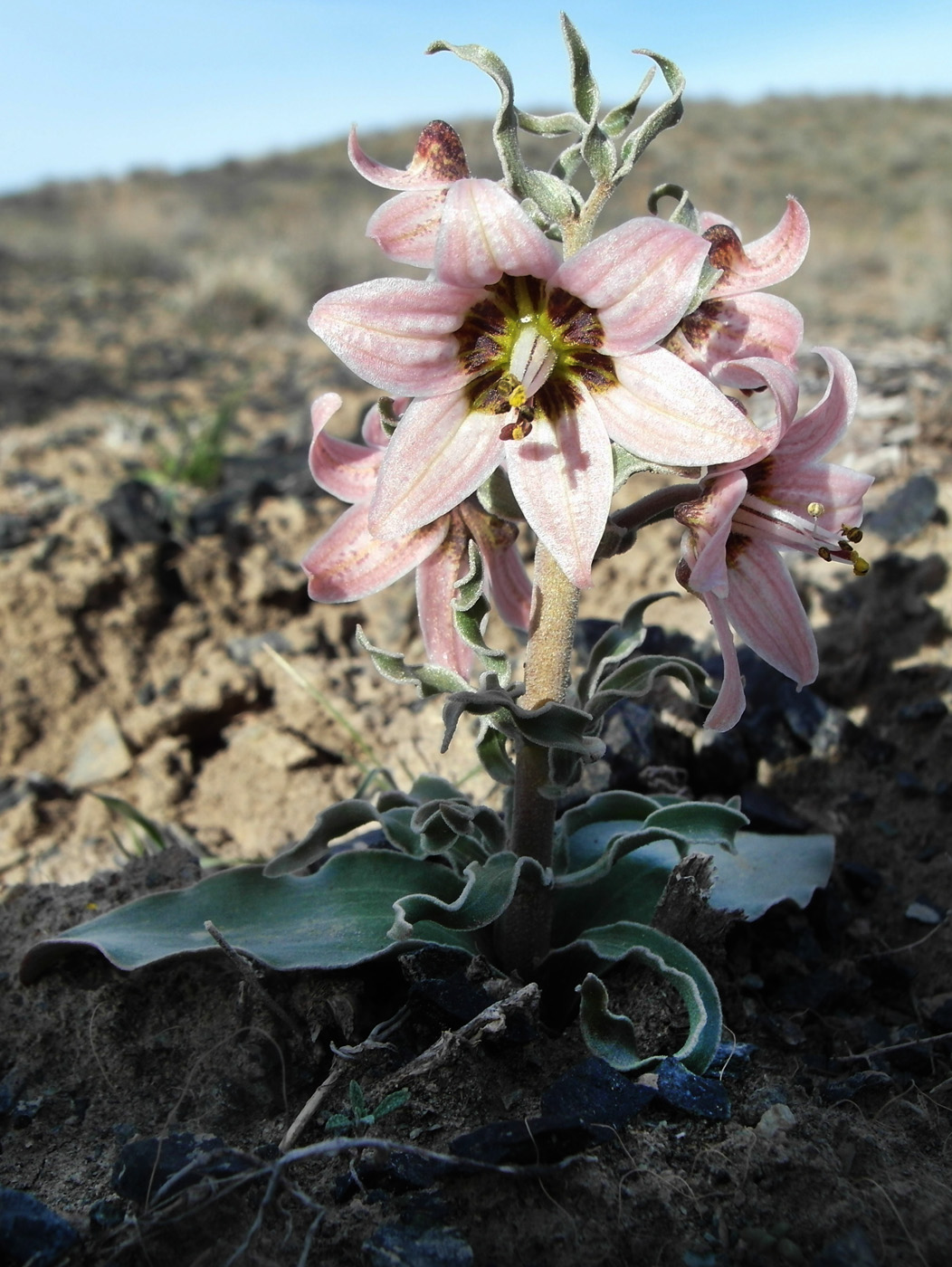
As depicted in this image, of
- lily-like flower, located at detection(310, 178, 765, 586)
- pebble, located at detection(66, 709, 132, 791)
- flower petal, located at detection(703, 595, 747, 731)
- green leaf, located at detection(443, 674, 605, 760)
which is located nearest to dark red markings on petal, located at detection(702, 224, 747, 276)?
lily-like flower, located at detection(310, 178, 765, 586)

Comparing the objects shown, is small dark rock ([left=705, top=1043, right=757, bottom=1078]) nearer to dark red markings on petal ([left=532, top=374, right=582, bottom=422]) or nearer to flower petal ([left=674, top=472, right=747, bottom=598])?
flower petal ([left=674, top=472, right=747, bottom=598])

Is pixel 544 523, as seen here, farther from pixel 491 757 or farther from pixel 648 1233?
pixel 648 1233

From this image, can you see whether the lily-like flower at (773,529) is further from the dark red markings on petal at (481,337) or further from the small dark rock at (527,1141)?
the small dark rock at (527,1141)

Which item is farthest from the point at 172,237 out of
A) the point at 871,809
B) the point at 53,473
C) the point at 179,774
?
the point at 871,809

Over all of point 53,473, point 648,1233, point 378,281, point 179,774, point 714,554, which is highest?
point 378,281

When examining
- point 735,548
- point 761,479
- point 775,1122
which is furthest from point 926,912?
point 761,479
